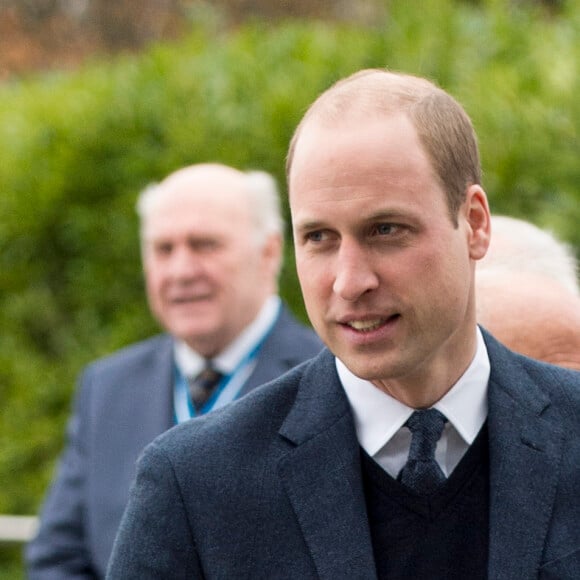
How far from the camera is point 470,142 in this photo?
2.21 meters

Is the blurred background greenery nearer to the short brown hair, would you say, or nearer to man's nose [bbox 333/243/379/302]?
the short brown hair

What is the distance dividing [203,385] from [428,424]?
2.31 metres

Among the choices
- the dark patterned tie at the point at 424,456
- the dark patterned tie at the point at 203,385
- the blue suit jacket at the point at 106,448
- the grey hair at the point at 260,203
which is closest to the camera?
the dark patterned tie at the point at 424,456

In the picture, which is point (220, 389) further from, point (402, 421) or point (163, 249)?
point (402, 421)

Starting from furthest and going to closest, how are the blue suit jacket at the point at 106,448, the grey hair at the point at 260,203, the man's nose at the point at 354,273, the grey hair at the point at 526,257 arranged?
the grey hair at the point at 260,203 < the blue suit jacket at the point at 106,448 < the grey hair at the point at 526,257 < the man's nose at the point at 354,273

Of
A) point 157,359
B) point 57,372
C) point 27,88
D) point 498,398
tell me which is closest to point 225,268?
point 157,359

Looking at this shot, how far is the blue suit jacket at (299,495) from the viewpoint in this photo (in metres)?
2.12

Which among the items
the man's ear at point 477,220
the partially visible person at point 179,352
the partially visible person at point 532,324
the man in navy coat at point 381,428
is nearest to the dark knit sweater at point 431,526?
the man in navy coat at point 381,428

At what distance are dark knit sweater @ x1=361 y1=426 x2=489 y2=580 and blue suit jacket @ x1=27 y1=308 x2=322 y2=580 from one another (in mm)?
2082

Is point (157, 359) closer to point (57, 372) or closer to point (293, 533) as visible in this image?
point (57, 372)

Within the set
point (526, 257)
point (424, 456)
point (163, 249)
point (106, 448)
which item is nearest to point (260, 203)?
point (163, 249)

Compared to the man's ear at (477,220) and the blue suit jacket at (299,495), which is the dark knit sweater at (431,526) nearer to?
the blue suit jacket at (299,495)

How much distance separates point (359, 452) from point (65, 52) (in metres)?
13.6

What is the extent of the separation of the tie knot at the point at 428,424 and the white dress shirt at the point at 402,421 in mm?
13
